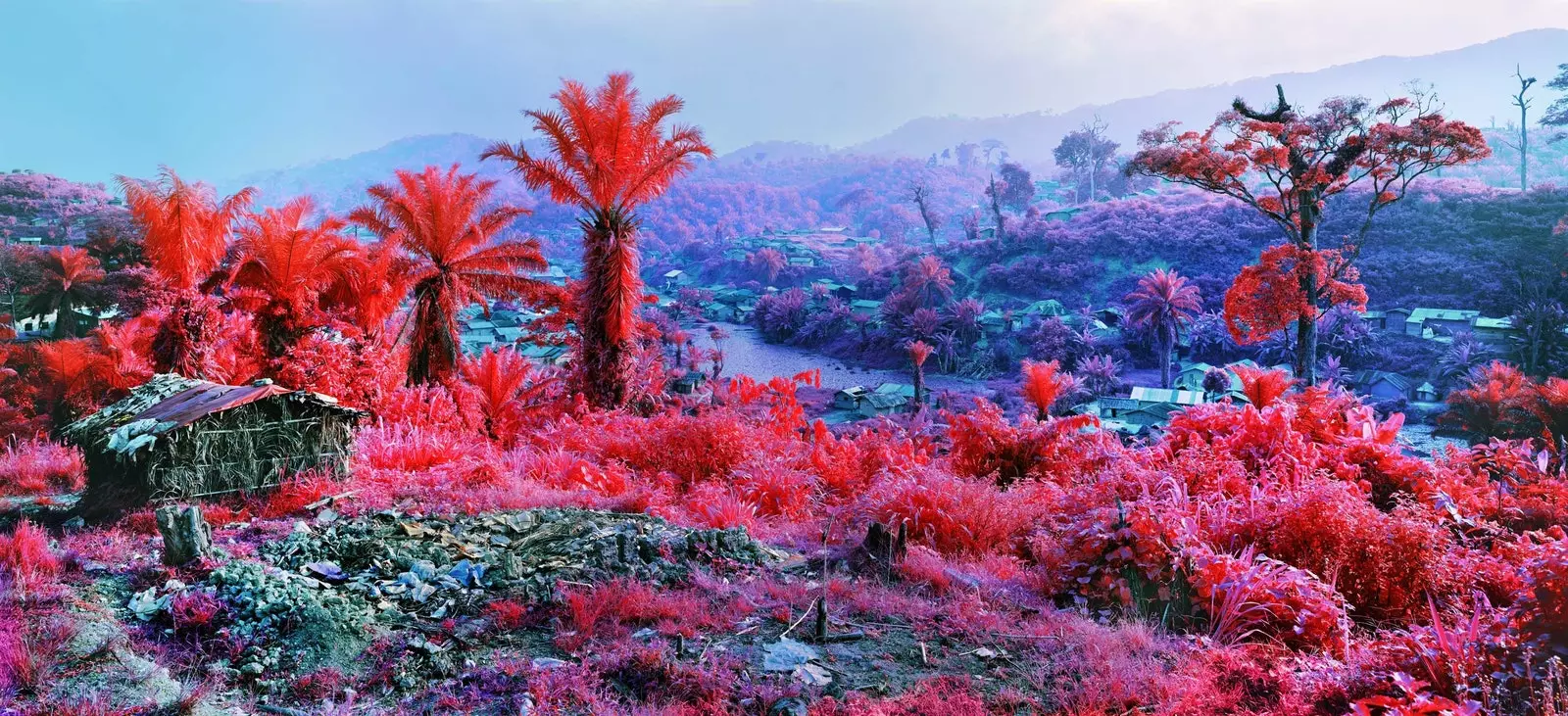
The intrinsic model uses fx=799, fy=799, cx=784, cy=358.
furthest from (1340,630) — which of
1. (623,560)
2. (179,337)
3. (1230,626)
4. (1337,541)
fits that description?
(179,337)

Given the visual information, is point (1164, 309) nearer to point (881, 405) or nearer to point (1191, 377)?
point (1191, 377)

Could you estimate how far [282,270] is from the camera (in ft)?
44.8

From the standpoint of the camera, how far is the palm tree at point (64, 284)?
93.1 ft

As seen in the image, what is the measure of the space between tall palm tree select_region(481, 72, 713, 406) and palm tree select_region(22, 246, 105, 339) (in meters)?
22.9

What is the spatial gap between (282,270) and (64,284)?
74.6ft

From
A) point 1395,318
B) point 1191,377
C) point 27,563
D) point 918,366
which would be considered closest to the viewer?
point 27,563

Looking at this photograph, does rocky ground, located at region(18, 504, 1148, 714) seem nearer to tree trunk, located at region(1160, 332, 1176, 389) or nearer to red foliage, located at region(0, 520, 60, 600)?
red foliage, located at region(0, 520, 60, 600)

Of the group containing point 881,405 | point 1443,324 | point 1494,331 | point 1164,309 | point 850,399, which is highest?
point 1164,309

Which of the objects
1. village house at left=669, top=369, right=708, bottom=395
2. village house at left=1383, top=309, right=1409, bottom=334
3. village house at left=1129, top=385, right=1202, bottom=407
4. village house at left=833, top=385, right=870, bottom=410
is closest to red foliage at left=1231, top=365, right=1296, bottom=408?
village house at left=669, top=369, right=708, bottom=395

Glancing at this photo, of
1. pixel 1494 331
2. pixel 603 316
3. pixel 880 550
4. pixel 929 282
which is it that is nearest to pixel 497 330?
pixel 929 282

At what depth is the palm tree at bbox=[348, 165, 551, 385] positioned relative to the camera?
1631cm

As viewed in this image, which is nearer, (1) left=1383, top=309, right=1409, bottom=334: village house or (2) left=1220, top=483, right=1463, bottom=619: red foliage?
(2) left=1220, top=483, right=1463, bottom=619: red foliage

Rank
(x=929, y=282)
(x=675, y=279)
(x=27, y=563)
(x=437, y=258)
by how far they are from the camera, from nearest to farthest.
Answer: (x=27, y=563)
(x=437, y=258)
(x=929, y=282)
(x=675, y=279)

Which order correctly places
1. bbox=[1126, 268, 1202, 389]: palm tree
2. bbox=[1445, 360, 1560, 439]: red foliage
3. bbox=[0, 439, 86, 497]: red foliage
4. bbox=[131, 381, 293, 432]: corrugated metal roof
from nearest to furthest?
bbox=[131, 381, 293, 432]: corrugated metal roof → bbox=[0, 439, 86, 497]: red foliage → bbox=[1445, 360, 1560, 439]: red foliage → bbox=[1126, 268, 1202, 389]: palm tree
